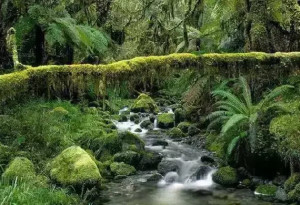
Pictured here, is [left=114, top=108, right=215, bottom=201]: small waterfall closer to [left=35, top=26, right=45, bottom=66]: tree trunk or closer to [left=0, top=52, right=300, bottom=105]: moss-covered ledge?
[left=0, top=52, right=300, bottom=105]: moss-covered ledge

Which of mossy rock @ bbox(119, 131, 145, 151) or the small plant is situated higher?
the small plant

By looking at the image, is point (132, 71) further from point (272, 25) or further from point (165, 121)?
point (165, 121)

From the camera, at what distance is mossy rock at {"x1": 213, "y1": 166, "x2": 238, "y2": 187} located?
828 centimetres

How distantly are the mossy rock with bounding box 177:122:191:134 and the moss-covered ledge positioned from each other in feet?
18.3

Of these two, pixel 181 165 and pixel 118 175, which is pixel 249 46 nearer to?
pixel 181 165

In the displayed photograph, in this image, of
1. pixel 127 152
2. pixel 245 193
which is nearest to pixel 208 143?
pixel 127 152

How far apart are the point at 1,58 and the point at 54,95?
219 cm

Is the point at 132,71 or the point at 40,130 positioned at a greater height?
the point at 132,71

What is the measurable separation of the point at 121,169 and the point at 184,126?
446 cm

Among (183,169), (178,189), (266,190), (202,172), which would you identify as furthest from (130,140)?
(266,190)

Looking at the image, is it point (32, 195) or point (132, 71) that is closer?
point (32, 195)

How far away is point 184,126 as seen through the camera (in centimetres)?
1316

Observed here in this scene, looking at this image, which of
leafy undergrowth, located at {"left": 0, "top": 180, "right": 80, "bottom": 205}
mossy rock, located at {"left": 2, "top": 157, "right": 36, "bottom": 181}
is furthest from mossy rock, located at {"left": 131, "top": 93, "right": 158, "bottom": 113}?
leafy undergrowth, located at {"left": 0, "top": 180, "right": 80, "bottom": 205}

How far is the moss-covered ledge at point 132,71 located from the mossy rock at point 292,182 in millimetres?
1890
